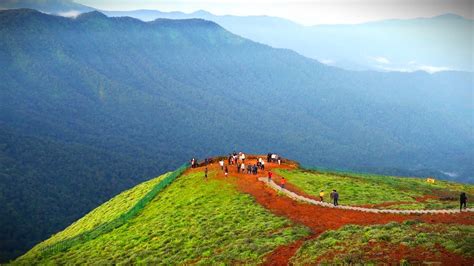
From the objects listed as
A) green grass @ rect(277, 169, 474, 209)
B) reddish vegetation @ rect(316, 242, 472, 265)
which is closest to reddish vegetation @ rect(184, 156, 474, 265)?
reddish vegetation @ rect(316, 242, 472, 265)

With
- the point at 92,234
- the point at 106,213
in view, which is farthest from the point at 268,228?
the point at 106,213

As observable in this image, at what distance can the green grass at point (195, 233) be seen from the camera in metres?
42.1

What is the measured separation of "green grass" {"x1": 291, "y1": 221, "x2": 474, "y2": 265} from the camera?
32250 mm

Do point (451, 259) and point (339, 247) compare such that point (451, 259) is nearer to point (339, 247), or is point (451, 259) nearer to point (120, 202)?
point (339, 247)

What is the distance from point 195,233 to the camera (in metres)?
49.8

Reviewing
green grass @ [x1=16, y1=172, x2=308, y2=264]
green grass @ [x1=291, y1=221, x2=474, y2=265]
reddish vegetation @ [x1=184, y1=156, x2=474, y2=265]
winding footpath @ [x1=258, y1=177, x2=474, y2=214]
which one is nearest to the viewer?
green grass @ [x1=291, y1=221, x2=474, y2=265]

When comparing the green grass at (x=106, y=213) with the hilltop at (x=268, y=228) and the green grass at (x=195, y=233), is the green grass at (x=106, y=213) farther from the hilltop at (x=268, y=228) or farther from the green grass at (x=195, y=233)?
the green grass at (x=195, y=233)

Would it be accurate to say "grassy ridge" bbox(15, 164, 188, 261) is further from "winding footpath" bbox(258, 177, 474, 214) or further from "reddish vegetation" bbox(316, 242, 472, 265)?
"reddish vegetation" bbox(316, 242, 472, 265)

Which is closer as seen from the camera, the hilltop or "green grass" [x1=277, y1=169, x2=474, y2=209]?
the hilltop

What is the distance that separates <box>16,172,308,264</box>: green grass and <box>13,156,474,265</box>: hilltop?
0.12m

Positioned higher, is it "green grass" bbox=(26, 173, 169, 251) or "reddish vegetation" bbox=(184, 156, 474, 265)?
"reddish vegetation" bbox=(184, 156, 474, 265)

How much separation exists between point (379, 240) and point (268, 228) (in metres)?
12.5

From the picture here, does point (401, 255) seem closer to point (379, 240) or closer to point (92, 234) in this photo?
point (379, 240)

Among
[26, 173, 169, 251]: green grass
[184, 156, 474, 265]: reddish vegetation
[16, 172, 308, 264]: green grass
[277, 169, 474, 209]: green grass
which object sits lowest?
[26, 173, 169, 251]: green grass
